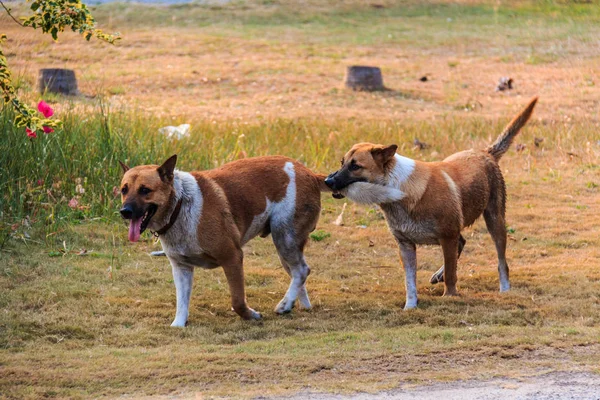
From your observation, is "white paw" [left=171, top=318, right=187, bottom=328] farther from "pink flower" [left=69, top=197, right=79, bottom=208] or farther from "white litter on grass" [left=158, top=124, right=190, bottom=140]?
"white litter on grass" [left=158, top=124, right=190, bottom=140]

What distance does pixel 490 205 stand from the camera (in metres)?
8.57

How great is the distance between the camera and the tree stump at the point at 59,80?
16781 millimetres

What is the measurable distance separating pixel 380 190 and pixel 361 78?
11718 millimetres

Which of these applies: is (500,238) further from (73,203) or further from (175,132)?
(175,132)

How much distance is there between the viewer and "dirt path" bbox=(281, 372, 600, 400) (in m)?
5.49

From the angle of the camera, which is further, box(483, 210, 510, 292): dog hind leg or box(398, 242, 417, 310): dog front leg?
box(483, 210, 510, 292): dog hind leg

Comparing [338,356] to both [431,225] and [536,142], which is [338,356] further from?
[536,142]

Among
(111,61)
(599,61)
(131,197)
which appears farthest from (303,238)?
(599,61)

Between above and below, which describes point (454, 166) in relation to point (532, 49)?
above

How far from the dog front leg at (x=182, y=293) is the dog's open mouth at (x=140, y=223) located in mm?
578

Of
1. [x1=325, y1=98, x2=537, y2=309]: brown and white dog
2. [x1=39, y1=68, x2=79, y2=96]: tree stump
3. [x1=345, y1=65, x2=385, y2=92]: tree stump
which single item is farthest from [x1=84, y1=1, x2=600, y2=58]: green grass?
[x1=325, y1=98, x2=537, y2=309]: brown and white dog

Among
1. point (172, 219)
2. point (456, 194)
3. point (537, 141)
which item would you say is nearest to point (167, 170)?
point (172, 219)

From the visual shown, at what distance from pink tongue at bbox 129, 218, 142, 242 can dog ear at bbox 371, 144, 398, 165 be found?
2.05m

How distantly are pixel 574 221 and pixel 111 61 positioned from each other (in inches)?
527
